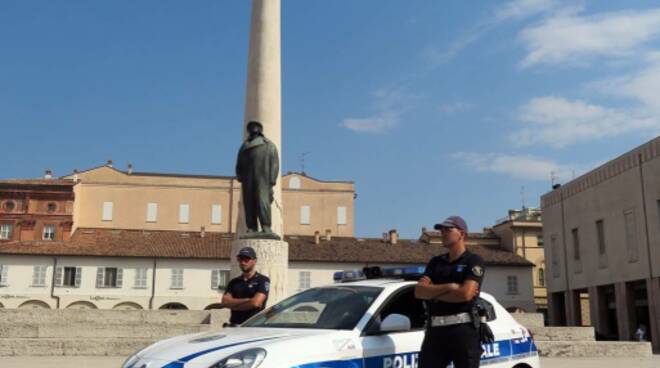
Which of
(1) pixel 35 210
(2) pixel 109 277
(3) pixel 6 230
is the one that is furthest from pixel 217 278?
(3) pixel 6 230

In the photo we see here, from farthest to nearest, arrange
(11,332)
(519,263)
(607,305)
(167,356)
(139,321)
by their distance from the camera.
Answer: (519,263)
(607,305)
(139,321)
(11,332)
(167,356)

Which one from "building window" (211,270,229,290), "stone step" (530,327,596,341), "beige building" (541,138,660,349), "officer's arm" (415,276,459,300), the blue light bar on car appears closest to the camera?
"officer's arm" (415,276,459,300)

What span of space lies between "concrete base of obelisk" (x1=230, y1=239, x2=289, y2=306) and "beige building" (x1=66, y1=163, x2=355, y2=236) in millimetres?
46728

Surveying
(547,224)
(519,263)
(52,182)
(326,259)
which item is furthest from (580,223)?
(52,182)

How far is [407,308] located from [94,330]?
1119 cm

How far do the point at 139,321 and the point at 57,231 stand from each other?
4320 centimetres

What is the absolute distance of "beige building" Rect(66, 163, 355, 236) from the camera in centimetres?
6166

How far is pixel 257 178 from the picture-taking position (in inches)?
569

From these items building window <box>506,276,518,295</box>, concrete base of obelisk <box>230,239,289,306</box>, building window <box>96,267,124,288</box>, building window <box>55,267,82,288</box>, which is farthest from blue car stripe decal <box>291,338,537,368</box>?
building window <box>506,276,518,295</box>

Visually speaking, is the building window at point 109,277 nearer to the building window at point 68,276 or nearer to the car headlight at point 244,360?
the building window at point 68,276

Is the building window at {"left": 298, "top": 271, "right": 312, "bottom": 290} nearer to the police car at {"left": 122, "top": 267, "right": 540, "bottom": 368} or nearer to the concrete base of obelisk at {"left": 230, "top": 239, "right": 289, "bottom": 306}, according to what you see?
the concrete base of obelisk at {"left": 230, "top": 239, "right": 289, "bottom": 306}

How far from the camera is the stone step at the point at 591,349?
1497 cm

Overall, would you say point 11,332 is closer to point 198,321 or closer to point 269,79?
point 198,321

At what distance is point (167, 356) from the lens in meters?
5.05
